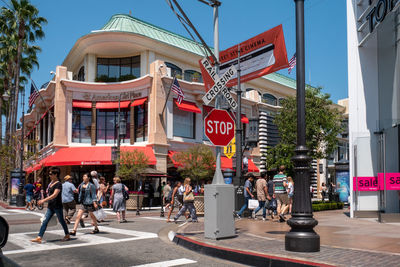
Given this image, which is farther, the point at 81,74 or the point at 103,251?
the point at 81,74

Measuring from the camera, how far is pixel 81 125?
105ft

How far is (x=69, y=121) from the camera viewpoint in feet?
103

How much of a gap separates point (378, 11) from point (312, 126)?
13955 millimetres

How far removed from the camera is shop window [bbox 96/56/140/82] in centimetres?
3309

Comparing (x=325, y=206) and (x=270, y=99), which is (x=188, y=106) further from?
(x=270, y=99)

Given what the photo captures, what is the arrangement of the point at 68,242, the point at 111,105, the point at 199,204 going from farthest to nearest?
1. the point at 111,105
2. the point at 199,204
3. the point at 68,242

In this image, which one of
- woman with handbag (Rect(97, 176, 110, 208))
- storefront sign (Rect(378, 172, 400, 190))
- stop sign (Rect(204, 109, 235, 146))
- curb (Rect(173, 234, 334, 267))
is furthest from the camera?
woman with handbag (Rect(97, 176, 110, 208))

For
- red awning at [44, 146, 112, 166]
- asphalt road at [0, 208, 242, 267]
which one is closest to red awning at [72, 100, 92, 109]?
red awning at [44, 146, 112, 166]

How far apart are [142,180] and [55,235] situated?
18.0 m

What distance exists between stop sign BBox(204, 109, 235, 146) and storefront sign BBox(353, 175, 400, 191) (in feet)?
23.8

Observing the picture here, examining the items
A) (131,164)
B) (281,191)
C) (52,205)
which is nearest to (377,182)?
(281,191)

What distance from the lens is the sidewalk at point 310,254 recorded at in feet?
21.5

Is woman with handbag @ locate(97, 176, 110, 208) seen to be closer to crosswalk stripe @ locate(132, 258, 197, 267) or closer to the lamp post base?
crosswalk stripe @ locate(132, 258, 197, 267)

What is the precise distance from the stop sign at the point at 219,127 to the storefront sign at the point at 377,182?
286 inches
